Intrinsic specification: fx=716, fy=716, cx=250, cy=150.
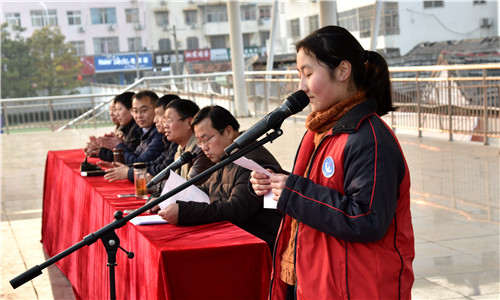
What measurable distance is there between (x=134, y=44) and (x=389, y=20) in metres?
16.7

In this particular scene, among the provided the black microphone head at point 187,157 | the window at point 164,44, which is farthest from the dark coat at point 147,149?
the window at point 164,44

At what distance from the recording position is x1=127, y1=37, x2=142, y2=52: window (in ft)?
132

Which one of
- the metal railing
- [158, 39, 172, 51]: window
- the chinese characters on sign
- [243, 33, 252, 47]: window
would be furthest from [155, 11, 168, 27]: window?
the metal railing

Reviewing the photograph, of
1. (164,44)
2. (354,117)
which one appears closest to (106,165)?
(354,117)

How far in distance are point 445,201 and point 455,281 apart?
2.09m

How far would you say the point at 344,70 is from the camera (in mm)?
1844

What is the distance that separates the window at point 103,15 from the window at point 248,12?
33.0 ft

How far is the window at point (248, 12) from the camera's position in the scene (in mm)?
43531

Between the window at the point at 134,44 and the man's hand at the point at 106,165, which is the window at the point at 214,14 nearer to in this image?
the window at the point at 134,44

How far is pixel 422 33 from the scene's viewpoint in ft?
150

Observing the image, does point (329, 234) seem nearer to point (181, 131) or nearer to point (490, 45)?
point (181, 131)

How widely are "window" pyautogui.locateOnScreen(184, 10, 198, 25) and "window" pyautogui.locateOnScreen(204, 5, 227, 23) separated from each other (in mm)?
1031

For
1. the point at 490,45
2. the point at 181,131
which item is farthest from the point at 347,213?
the point at 490,45

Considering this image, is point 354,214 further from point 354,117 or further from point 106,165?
point 106,165
